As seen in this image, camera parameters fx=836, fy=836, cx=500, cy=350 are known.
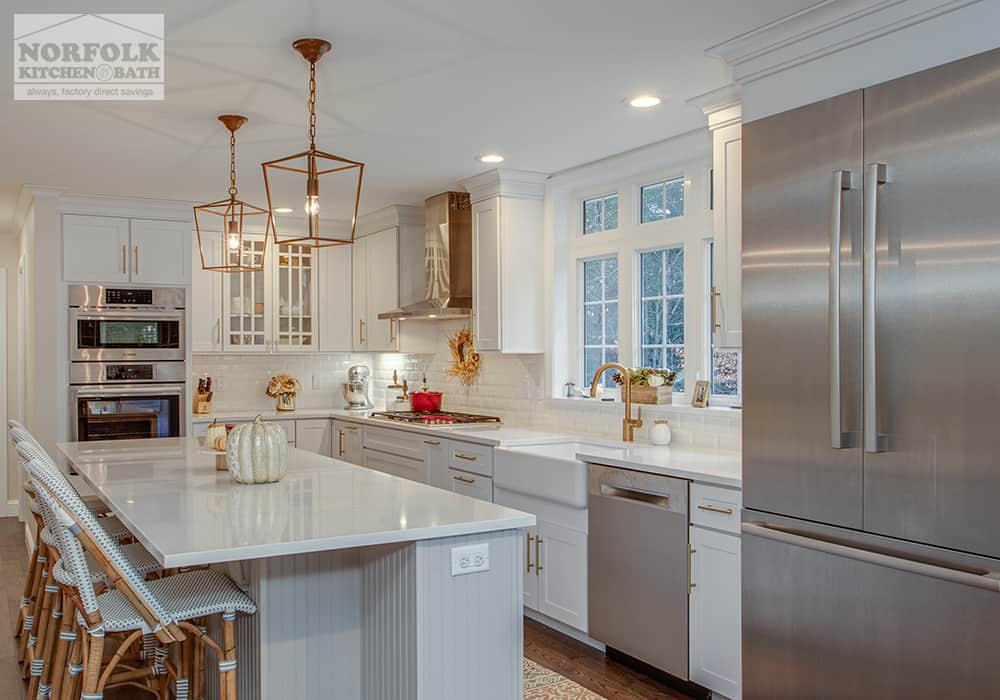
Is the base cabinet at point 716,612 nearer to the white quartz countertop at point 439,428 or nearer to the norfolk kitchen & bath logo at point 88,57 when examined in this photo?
the white quartz countertop at point 439,428

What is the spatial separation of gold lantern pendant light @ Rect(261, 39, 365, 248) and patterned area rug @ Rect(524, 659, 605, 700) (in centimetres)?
197

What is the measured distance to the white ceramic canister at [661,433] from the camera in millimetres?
4184

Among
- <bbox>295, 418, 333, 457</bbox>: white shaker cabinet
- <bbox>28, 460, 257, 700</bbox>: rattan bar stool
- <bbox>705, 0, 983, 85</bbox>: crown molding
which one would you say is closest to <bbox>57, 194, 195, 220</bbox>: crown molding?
<bbox>295, 418, 333, 457</bbox>: white shaker cabinet

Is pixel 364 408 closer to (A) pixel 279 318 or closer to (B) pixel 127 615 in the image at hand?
(A) pixel 279 318

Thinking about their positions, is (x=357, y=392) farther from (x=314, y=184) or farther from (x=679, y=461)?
(x=314, y=184)

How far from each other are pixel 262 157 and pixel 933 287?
11.6 ft

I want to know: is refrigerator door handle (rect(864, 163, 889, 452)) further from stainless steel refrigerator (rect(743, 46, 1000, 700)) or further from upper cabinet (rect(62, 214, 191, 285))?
upper cabinet (rect(62, 214, 191, 285))

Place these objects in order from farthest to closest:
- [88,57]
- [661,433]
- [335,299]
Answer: [335,299] < [661,433] < [88,57]

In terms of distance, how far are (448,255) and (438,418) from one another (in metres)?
1.07

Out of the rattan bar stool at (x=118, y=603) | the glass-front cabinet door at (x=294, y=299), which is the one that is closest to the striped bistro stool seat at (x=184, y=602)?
the rattan bar stool at (x=118, y=603)

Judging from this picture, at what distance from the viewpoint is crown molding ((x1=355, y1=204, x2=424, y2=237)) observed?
20.2 feet

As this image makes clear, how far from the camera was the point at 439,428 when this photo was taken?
5117 millimetres

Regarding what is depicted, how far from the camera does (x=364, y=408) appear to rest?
7.11 metres

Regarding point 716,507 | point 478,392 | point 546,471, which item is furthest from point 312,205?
point 478,392
